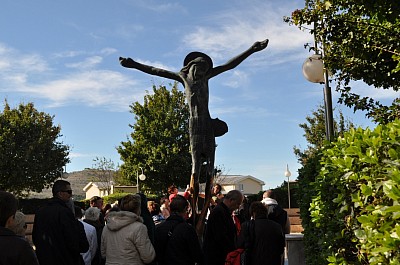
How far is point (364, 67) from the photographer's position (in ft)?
35.5

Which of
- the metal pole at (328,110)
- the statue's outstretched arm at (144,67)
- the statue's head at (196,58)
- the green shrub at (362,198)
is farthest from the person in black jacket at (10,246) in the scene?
the statue's outstretched arm at (144,67)

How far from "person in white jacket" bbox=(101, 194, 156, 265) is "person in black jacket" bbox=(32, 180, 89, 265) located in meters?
0.41

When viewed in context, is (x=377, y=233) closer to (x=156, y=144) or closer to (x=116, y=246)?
(x=116, y=246)

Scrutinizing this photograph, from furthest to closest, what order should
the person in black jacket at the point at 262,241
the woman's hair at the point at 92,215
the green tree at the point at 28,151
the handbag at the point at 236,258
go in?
1. the green tree at the point at 28,151
2. the woman's hair at the point at 92,215
3. the person in black jacket at the point at 262,241
4. the handbag at the point at 236,258

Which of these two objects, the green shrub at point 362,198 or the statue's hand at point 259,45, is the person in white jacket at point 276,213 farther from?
the statue's hand at point 259,45

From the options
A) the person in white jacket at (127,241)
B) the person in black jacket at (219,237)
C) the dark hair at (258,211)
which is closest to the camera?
the person in white jacket at (127,241)

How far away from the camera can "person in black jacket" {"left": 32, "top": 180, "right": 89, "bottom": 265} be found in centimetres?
572

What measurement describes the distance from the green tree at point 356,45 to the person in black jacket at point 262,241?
3.79 metres

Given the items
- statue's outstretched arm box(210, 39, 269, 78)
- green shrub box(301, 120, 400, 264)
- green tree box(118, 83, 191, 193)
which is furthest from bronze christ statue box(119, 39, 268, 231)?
green tree box(118, 83, 191, 193)

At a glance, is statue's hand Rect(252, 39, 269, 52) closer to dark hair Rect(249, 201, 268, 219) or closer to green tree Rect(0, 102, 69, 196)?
dark hair Rect(249, 201, 268, 219)

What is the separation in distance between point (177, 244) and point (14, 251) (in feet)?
8.03

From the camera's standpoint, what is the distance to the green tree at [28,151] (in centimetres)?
4322

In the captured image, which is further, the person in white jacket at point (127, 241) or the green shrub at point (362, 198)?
the person in white jacket at point (127, 241)

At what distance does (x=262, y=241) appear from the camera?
6035 millimetres
